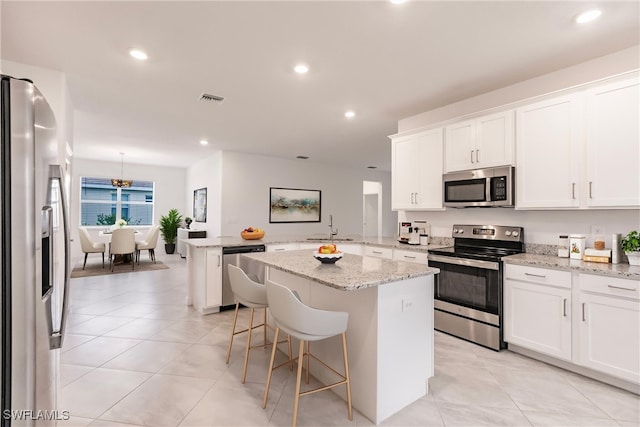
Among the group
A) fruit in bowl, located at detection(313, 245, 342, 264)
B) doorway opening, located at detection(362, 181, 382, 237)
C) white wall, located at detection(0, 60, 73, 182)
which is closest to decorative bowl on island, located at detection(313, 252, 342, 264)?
fruit in bowl, located at detection(313, 245, 342, 264)

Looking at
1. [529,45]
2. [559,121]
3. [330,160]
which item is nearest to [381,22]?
[529,45]

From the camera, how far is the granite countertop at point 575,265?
2180mm

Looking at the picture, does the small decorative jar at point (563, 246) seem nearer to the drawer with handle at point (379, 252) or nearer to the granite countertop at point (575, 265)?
the granite countertop at point (575, 265)

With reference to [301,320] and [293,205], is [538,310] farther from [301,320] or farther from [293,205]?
[293,205]

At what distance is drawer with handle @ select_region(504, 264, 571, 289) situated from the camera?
96.5 inches

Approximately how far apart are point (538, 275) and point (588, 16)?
194cm

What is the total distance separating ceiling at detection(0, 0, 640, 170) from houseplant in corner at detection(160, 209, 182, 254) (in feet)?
16.6

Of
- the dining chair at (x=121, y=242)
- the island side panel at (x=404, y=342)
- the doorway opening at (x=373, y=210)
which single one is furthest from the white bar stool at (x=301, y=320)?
the doorway opening at (x=373, y=210)

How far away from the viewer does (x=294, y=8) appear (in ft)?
6.52

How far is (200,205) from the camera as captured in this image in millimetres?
7953

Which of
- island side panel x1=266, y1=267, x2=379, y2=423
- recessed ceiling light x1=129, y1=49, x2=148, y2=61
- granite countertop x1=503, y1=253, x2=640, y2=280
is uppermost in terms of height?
recessed ceiling light x1=129, y1=49, x2=148, y2=61

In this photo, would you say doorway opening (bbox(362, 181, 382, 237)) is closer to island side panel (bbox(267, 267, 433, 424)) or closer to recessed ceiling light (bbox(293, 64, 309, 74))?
recessed ceiling light (bbox(293, 64, 309, 74))

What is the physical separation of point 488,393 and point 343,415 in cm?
109

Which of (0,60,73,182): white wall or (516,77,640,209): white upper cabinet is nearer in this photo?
(516,77,640,209): white upper cabinet
